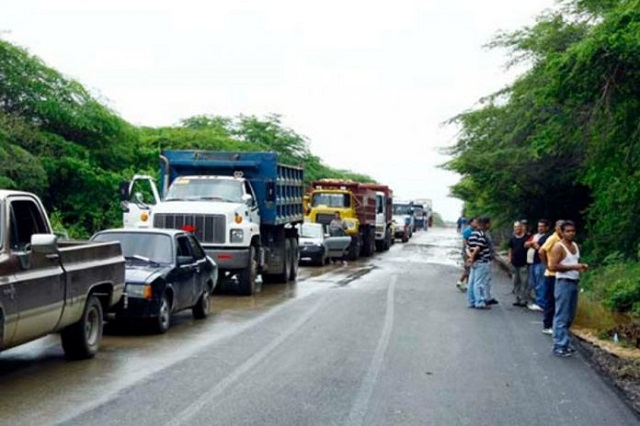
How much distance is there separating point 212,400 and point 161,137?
1341 inches

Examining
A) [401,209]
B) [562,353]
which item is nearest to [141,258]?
[562,353]

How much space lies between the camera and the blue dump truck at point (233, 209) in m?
21.0

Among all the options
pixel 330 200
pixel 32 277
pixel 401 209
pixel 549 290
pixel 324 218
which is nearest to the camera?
pixel 32 277

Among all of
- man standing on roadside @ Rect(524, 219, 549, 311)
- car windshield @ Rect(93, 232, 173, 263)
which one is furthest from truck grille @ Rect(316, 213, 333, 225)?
car windshield @ Rect(93, 232, 173, 263)

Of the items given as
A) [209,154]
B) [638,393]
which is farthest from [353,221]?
[638,393]

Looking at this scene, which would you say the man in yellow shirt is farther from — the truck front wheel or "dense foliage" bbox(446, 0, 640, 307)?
the truck front wheel

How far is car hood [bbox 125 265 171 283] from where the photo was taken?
45.2 ft

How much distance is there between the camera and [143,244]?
15.2 meters

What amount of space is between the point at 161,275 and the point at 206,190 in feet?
26.9

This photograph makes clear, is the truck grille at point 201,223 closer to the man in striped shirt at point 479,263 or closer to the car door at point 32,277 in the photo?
the man in striped shirt at point 479,263

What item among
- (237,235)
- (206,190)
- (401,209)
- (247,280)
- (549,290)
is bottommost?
(247,280)

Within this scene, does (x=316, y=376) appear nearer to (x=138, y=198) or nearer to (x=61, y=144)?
(x=138, y=198)

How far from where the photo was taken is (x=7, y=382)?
32.3ft

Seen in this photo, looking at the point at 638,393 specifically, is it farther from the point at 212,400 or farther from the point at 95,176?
the point at 95,176
